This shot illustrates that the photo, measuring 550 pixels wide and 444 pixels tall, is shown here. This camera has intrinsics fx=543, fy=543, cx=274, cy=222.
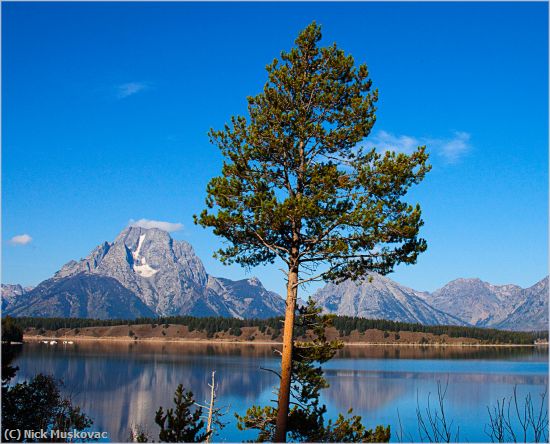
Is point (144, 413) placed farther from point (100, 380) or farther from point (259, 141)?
point (259, 141)

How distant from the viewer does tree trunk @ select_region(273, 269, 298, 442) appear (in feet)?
70.1

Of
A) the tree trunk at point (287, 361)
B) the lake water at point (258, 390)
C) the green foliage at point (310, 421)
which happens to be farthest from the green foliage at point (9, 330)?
the tree trunk at point (287, 361)

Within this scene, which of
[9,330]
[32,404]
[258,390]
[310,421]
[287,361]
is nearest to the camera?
[287,361]

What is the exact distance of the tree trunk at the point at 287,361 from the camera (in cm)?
2138

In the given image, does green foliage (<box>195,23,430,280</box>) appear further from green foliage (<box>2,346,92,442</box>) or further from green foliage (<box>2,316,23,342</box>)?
green foliage (<box>2,316,23,342</box>)

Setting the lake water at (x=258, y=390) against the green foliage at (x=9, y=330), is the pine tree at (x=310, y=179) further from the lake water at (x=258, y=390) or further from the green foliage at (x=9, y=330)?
the green foliage at (x=9, y=330)

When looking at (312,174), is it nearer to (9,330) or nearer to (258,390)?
(258,390)

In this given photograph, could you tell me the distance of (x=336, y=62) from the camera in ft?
78.3

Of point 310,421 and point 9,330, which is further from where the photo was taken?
point 9,330

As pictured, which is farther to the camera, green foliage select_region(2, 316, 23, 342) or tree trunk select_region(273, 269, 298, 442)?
green foliage select_region(2, 316, 23, 342)

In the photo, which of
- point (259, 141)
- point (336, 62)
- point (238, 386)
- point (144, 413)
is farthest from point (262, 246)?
point (238, 386)

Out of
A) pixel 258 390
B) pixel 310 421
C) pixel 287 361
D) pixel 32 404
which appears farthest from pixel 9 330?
pixel 287 361

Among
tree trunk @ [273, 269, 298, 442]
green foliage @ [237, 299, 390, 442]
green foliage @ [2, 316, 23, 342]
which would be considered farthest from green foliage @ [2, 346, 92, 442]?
green foliage @ [2, 316, 23, 342]

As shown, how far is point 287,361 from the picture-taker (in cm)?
2220
